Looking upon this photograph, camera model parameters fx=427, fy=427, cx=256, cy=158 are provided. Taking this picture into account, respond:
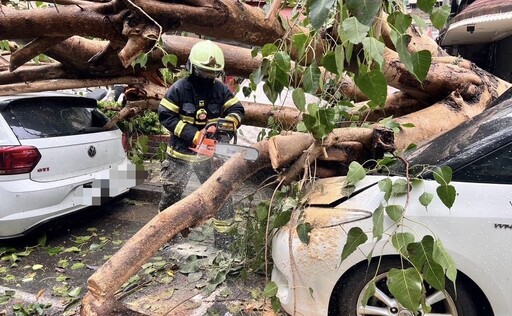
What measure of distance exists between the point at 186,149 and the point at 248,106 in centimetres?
121

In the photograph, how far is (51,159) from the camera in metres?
3.88

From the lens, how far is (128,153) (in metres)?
5.34

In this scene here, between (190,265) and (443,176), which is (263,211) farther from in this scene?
(443,176)

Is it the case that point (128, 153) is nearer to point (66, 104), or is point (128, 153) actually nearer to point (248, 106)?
point (66, 104)

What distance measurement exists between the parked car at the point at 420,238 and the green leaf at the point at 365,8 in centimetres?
124

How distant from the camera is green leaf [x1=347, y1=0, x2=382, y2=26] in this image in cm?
134

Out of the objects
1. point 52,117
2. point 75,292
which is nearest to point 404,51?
point 75,292

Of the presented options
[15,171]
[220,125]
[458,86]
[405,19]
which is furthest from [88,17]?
[458,86]

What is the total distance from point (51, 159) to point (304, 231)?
2.62 metres

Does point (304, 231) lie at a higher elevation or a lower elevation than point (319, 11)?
lower

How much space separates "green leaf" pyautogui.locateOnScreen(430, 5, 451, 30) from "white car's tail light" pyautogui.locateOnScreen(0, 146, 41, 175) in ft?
11.0

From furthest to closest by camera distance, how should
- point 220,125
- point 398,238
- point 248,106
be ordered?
point 248,106 → point 220,125 → point 398,238

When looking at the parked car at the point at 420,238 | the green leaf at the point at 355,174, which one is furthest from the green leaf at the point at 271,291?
the green leaf at the point at 355,174

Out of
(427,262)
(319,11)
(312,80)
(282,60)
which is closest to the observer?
(319,11)
